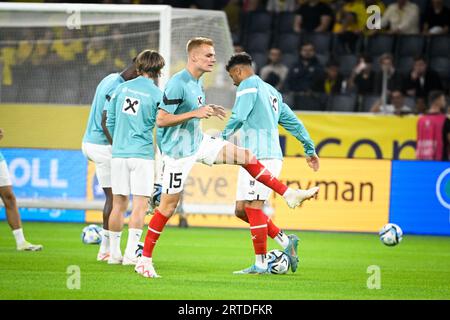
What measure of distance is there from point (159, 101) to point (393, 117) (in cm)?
858

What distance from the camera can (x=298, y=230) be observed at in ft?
56.0

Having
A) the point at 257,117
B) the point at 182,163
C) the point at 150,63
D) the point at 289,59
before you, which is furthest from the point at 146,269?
the point at 289,59

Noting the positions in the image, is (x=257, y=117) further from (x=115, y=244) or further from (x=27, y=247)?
(x=27, y=247)

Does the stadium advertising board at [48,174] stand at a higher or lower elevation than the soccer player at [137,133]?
lower

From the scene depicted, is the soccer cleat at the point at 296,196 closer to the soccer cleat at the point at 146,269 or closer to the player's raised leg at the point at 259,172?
the player's raised leg at the point at 259,172

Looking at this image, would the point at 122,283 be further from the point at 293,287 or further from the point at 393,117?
the point at 393,117

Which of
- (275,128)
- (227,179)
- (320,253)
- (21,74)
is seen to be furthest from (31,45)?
(275,128)

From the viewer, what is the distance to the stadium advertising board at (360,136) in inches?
727

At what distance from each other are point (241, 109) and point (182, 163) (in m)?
0.79

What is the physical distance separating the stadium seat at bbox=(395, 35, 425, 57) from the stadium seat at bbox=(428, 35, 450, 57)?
178mm

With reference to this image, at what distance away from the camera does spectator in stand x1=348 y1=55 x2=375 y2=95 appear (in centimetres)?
1969

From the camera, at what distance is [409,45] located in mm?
20859

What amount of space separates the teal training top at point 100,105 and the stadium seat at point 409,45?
10396 mm

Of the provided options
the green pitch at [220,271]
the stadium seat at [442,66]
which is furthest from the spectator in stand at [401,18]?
the green pitch at [220,271]
